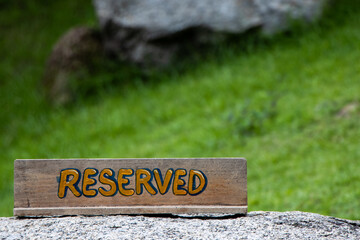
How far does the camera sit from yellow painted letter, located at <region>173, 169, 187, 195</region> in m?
2.89

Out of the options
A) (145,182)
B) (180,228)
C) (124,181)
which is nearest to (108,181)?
(124,181)

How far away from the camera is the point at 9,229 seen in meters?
2.72

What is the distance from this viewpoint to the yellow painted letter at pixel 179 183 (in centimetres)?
289

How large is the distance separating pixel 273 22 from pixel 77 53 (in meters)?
3.15

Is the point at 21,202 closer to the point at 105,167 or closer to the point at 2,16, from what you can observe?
the point at 105,167

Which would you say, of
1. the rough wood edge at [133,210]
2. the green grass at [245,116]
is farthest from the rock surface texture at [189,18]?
the rough wood edge at [133,210]

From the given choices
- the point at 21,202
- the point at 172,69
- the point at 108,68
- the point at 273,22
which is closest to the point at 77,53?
the point at 108,68

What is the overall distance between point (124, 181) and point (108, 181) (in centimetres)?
9

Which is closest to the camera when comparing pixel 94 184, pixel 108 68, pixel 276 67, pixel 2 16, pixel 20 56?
pixel 94 184

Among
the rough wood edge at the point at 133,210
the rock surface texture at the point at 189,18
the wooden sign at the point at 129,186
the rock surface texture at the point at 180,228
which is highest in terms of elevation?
the rock surface texture at the point at 189,18

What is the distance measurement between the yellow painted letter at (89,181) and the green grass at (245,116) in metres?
2.04

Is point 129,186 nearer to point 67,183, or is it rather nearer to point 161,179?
point 161,179

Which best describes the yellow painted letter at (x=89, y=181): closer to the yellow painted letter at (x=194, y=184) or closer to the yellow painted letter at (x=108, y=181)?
the yellow painted letter at (x=108, y=181)

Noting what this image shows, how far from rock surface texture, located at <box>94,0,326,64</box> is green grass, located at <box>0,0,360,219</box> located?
250 mm
